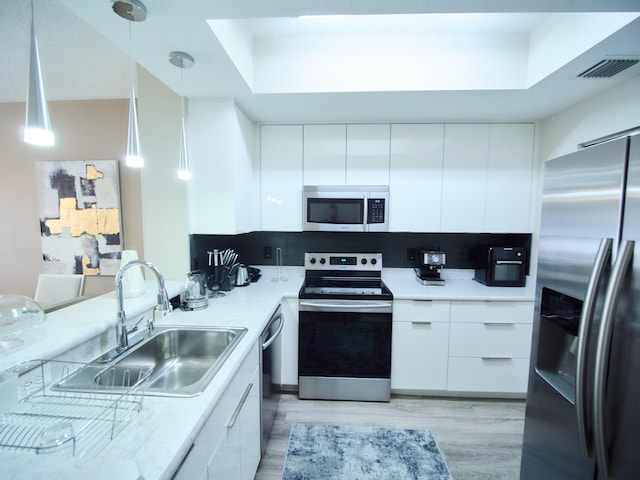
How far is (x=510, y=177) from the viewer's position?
2.30 m

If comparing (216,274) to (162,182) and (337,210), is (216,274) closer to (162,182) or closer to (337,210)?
(162,182)

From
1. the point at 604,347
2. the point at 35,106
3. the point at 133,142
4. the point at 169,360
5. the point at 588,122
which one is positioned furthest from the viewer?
the point at 588,122

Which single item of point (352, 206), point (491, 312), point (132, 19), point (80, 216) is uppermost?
point (132, 19)

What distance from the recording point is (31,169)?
2.84 meters

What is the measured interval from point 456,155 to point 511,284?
3.89 feet

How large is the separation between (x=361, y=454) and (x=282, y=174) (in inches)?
83.2

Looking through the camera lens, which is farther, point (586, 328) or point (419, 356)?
point (419, 356)

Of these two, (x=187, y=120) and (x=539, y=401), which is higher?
(x=187, y=120)

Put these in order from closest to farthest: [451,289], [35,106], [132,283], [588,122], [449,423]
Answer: [35,106] < [132,283] < [588,122] < [449,423] < [451,289]

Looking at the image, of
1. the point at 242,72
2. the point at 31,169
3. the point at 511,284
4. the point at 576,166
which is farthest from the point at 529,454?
the point at 31,169

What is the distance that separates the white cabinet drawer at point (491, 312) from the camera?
206 centimetres

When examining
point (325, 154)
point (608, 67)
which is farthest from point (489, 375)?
point (325, 154)

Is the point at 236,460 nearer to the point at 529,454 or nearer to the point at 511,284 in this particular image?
the point at 529,454

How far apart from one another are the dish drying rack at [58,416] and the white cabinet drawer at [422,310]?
1708 mm
